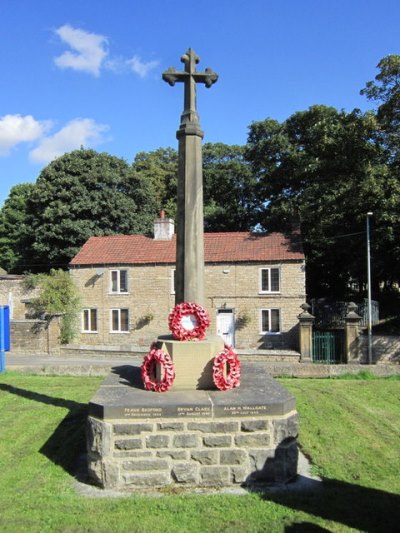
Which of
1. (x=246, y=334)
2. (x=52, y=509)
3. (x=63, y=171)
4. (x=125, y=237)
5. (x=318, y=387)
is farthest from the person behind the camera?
(x=63, y=171)

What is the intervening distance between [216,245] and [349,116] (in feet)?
35.6

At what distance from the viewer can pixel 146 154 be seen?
50.9 m

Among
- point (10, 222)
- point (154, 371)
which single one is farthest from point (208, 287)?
point (10, 222)

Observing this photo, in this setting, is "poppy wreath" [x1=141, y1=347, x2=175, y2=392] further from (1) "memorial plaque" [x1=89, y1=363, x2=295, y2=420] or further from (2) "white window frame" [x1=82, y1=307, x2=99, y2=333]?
(2) "white window frame" [x1=82, y1=307, x2=99, y2=333]

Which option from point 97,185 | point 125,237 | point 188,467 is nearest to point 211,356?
point 188,467

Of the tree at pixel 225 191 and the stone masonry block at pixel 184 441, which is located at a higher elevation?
the tree at pixel 225 191

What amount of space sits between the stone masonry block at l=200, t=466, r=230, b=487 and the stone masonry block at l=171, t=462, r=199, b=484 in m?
0.09

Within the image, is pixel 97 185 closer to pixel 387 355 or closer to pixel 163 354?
pixel 387 355

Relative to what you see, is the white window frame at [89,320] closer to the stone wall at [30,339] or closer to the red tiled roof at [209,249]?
the red tiled roof at [209,249]

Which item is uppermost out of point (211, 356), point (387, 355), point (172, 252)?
point (172, 252)

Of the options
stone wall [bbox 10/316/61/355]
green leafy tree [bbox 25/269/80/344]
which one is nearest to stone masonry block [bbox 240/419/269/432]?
stone wall [bbox 10/316/61/355]

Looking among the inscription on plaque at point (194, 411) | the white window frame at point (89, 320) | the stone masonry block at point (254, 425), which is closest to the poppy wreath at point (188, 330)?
the inscription on plaque at point (194, 411)

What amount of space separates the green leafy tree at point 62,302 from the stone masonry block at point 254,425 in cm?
2413

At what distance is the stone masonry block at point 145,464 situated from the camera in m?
6.35
